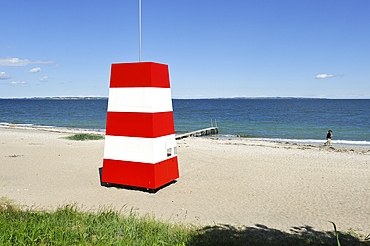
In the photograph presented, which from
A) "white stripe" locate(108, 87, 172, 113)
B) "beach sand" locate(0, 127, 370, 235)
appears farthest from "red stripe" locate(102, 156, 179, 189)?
"white stripe" locate(108, 87, 172, 113)

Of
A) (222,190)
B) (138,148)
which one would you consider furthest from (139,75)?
(222,190)

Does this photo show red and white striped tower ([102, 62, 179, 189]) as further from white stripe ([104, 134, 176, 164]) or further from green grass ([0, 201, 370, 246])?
green grass ([0, 201, 370, 246])

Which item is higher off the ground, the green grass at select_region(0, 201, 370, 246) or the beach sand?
the green grass at select_region(0, 201, 370, 246)

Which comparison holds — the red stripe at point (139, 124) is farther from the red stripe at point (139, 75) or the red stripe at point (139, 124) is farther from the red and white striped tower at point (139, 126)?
the red stripe at point (139, 75)

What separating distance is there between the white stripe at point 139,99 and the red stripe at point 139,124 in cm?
16

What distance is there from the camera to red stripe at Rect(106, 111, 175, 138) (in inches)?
339

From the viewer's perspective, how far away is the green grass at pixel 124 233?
4285mm

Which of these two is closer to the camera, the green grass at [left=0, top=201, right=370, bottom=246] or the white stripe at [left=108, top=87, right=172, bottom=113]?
the green grass at [left=0, top=201, right=370, bottom=246]

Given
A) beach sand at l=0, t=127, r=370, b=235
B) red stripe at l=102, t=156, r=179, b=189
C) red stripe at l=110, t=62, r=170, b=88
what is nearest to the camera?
beach sand at l=0, t=127, r=370, b=235

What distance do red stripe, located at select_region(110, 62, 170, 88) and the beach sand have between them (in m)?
3.46

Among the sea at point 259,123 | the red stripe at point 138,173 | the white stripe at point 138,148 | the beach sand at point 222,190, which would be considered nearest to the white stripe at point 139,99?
the white stripe at point 138,148

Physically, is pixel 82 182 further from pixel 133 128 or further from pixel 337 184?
pixel 337 184

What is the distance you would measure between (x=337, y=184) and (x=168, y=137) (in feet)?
22.0

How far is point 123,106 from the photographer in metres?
9.01
